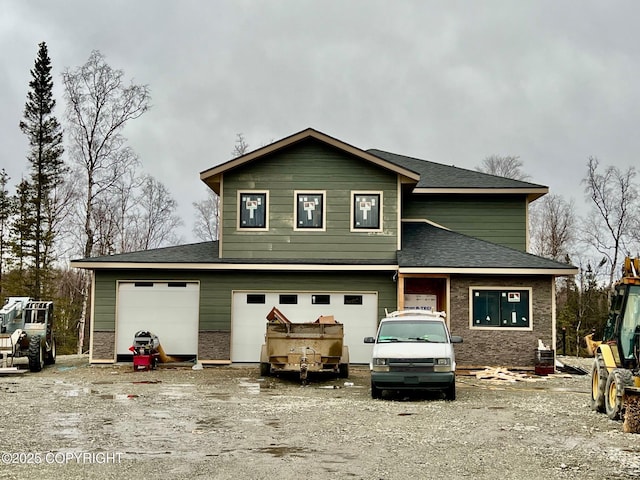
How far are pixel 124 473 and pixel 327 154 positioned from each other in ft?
51.0

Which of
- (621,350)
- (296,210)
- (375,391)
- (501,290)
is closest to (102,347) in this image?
(296,210)

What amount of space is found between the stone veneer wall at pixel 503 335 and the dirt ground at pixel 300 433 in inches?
134

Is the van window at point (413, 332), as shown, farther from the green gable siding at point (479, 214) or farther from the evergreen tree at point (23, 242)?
the evergreen tree at point (23, 242)

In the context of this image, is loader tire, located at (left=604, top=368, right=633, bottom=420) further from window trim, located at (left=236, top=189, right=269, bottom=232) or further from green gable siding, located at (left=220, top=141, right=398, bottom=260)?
window trim, located at (left=236, top=189, right=269, bottom=232)

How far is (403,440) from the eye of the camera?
10.0 meters

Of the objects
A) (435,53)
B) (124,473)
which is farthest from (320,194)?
(124,473)

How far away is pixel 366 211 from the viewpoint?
2216 centimetres

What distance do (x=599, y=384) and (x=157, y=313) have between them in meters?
13.5

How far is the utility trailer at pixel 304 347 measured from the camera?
17.4m

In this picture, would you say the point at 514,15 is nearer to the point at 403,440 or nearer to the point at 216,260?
the point at 216,260

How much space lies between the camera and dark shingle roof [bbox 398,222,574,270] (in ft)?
67.6

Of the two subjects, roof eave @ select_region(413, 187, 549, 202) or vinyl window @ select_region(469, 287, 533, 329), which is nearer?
vinyl window @ select_region(469, 287, 533, 329)

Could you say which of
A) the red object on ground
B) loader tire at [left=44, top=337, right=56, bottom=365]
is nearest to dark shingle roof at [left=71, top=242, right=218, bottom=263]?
the red object on ground

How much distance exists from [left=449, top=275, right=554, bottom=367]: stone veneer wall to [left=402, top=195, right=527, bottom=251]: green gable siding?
433 cm
